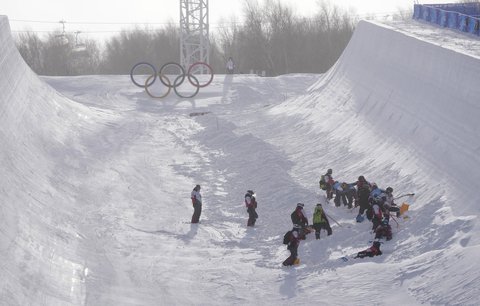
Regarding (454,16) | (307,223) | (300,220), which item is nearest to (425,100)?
(307,223)

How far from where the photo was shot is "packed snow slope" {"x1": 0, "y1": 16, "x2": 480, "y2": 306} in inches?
621

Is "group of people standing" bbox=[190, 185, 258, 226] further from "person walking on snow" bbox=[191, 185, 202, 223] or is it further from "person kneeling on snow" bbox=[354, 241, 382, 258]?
"person kneeling on snow" bbox=[354, 241, 382, 258]

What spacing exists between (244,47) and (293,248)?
62.1 metres

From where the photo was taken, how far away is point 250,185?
25.3 m

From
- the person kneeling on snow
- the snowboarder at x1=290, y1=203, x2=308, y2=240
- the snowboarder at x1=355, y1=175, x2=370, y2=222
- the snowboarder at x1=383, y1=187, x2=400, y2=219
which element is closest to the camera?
the person kneeling on snow

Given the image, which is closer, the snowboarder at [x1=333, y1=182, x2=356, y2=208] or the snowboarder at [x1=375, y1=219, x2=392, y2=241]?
the snowboarder at [x1=375, y1=219, x2=392, y2=241]

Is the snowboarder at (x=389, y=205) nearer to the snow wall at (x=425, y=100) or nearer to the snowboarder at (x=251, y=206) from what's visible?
the snow wall at (x=425, y=100)

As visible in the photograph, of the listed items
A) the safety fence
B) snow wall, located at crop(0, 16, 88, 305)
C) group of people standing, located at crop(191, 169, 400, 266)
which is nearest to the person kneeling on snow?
group of people standing, located at crop(191, 169, 400, 266)

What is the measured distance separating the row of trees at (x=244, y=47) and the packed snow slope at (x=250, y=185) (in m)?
38.2

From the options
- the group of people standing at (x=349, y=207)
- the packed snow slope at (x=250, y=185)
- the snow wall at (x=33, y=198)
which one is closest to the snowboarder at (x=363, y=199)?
the group of people standing at (x=349, y=207)

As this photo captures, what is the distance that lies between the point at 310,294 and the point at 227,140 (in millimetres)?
16763

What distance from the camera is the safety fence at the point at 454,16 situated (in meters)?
32.8

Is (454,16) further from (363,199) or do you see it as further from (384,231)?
(384,231)

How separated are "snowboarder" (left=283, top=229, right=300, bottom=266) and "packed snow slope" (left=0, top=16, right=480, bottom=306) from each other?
0.19 metres
